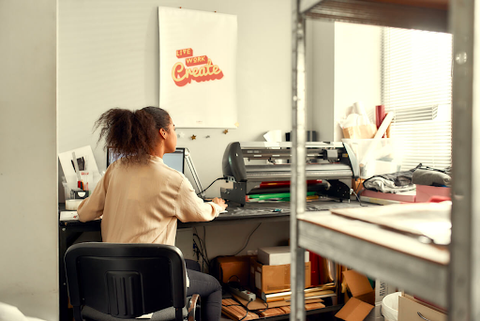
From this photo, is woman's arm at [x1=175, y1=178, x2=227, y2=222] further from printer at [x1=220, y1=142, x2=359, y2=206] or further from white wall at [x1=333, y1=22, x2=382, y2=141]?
white wall at [x1=333, y1=22, x2=382, y2=141]

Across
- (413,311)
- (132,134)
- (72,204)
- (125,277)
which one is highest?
(132,134)

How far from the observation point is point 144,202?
1630mm

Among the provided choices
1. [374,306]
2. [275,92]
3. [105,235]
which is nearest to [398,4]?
[105,235]

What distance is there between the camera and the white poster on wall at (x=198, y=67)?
8.69 ft

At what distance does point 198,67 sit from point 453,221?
260 centimetres

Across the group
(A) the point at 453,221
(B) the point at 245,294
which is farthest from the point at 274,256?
(A) the point at 453,221

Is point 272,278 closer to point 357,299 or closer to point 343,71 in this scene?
point 357,299

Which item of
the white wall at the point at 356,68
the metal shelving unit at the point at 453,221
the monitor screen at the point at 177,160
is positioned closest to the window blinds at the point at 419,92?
the white wall at the point at 356,68

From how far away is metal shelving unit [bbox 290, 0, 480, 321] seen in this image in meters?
0.29

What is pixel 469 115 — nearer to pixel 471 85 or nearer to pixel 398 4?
pixel 471 85

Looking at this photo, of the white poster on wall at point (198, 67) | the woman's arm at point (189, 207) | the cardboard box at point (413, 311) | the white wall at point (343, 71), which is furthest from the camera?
the white wall at point (343, 71)

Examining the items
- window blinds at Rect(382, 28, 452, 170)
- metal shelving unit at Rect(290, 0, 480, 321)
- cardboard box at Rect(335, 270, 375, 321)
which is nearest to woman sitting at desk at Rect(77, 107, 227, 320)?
cardboard box at Rect(335, 270, 375, 321)

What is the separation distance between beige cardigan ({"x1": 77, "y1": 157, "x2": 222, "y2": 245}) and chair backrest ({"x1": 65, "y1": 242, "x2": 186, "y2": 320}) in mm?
292

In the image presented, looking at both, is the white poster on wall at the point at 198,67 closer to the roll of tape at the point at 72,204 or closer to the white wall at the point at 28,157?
the roll of tape at the point at 72,204
